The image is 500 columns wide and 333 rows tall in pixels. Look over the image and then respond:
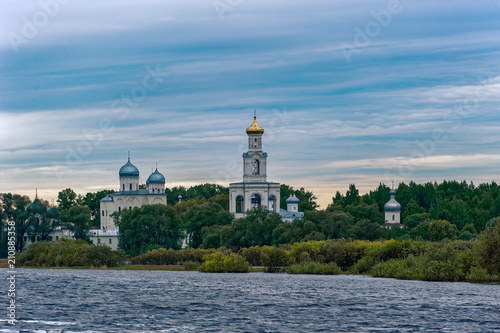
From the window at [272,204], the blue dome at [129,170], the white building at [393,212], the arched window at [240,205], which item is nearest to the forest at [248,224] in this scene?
the white building at [393,212]

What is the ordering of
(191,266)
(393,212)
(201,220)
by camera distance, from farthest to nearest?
(393,212) → (201,220) → (191,266)

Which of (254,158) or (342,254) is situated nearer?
(342,254)

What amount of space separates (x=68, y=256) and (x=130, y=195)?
234 ft

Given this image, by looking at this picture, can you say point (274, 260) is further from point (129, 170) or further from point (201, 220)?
point (129, 170)

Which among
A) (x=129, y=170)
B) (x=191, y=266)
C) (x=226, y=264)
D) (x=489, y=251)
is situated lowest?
(x=191, y=266)

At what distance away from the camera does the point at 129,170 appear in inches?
6860

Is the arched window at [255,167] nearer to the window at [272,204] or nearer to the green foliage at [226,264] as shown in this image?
the window at [272,204]

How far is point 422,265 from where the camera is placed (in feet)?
232

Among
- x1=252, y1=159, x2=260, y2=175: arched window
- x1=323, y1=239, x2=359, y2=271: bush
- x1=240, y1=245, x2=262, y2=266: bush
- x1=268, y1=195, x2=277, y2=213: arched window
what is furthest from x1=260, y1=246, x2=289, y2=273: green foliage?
x1=252, y1=159, x2=260, y2=175: arched window

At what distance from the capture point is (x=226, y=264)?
89.9m

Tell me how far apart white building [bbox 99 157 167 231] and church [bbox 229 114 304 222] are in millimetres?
25602

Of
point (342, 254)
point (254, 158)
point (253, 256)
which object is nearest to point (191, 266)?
point (253, 256)

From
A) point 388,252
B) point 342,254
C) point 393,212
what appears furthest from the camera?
point 393,212

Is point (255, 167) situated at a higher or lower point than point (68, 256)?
higher
